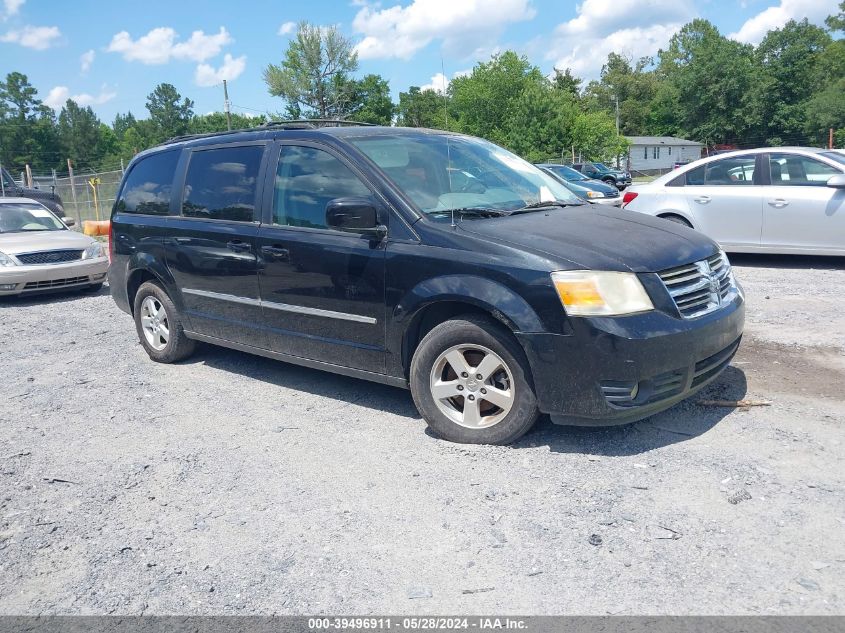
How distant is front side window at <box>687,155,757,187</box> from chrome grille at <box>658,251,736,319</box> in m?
5.99

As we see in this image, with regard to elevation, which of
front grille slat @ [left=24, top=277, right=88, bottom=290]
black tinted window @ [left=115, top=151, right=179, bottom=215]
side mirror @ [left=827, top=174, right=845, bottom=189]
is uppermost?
black tinted window @ [left=115, top=151, right=179, bottom=215]

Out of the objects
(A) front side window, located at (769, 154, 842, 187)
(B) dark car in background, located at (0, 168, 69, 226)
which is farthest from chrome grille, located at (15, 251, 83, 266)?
(B) dark car in background, located at (0, 168, 69, 226)

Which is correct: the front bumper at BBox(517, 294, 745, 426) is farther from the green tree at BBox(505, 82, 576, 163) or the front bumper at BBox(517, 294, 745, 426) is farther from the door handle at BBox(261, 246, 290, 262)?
the green tree at BBox(505, 82, 576, 163)

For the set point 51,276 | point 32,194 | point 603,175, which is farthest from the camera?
point 603,175

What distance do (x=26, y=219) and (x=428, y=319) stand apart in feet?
31.9

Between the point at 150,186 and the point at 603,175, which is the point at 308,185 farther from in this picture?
the point at 603,175

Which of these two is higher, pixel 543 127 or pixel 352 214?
pixel 543 127

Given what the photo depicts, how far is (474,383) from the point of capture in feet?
13.7

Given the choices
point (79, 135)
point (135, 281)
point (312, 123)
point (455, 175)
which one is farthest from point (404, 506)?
point (79, 135)

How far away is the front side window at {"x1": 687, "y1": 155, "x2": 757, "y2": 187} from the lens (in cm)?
974

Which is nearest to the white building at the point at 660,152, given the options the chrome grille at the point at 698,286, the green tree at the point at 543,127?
the green tree at the point at 543,127

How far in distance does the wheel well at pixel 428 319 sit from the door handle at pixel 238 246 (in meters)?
1.57

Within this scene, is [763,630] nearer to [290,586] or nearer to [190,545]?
[290,586]

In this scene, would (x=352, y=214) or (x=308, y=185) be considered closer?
(x=352, y=214)
